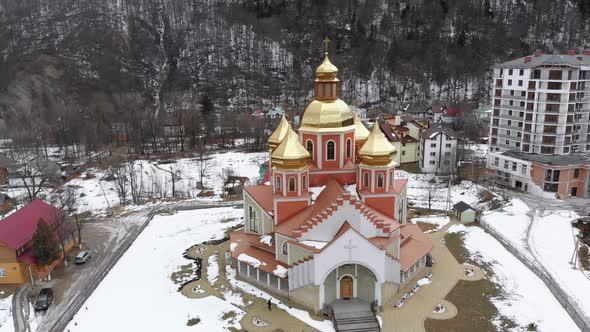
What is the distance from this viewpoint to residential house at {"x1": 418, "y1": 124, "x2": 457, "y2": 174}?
43.3 meters

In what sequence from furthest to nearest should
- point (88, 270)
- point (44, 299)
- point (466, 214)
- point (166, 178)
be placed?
point (166, 178), point (466, 214), point (88, 270), point (44, 299)

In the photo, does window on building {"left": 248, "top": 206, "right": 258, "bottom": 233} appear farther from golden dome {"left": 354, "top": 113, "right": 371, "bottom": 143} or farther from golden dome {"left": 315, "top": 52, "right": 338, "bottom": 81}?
golden dome {"left": 315, "top": 52, "right": 338, "bottom": 81}

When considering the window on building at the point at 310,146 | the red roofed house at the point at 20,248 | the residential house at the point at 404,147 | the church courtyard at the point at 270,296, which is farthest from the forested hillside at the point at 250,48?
the window on building at the point at 310,146

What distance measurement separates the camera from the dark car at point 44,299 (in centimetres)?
2062

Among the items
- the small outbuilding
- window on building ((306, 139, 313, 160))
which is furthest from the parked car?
the small outbuilding

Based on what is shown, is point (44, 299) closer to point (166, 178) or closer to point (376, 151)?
point (376, 151)

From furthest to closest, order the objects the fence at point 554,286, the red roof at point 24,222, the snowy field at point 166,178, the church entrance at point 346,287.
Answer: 1. the snowy field at point 166,178
2. the red roof at point 24,222
3. the church entrance at point 346,287
4. the fence at point 554,286

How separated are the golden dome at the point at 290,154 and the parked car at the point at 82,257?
44.0 feet

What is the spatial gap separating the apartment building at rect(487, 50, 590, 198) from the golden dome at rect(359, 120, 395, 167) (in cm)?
2001

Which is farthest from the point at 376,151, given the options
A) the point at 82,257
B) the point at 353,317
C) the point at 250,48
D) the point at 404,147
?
the point at 250,48

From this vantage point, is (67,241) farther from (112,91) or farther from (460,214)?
(112,91)

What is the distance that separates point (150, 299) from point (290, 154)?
1004 cm

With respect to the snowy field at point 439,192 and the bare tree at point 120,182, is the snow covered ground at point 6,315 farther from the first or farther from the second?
the snowy field at point 439,192

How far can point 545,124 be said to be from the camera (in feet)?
123
